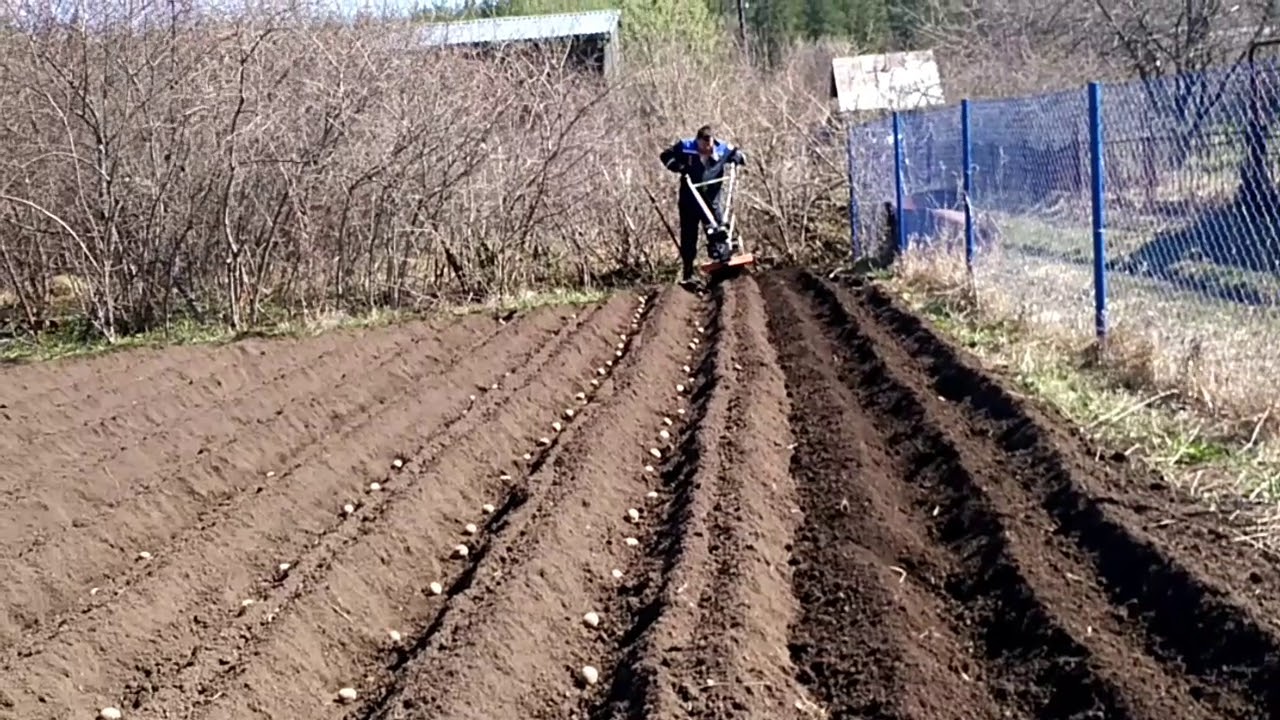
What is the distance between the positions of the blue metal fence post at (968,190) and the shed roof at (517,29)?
267 inches

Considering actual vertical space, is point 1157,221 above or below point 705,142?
below

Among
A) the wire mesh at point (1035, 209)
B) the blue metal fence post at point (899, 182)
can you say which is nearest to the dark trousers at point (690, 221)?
the blue metal fence post at point (899, 182)

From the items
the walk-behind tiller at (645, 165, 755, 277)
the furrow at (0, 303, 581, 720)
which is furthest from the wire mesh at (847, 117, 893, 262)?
the furrow at (0, 303, 581, 720)

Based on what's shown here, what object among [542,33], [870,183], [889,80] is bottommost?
[870,183]

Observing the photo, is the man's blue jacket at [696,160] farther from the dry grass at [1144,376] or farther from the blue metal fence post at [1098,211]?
the blue metal fence post at [1098,211]

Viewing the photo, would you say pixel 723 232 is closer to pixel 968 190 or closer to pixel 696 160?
pixel 696 160

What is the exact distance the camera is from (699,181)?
51.7 feet

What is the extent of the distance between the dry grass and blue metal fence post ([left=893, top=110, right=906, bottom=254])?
380 cm

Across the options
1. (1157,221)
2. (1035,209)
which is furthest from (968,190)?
(1157,221)

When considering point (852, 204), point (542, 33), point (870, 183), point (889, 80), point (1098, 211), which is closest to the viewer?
point (1098, 211)

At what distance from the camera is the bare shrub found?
1366 centimetres

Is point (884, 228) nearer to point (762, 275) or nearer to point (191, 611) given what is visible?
point (762, 275)

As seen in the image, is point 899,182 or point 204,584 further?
point 899,182

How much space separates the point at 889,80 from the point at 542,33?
8.05m
